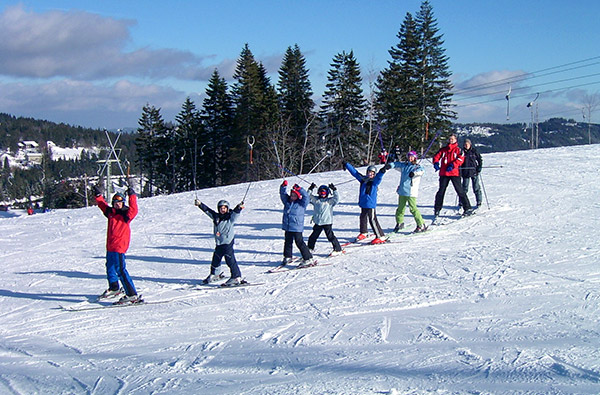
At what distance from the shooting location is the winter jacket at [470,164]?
11.4m

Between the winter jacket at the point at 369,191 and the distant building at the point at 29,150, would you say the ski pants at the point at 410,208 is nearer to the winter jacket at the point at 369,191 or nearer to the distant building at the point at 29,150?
the winter jacket at the point at 369,191

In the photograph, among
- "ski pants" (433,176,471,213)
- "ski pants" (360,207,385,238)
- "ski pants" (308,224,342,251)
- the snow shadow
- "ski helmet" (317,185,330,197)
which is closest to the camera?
the snow shadow

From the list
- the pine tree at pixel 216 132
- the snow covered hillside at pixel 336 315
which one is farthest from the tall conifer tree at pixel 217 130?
the snow covered hillside at pixel 336 315

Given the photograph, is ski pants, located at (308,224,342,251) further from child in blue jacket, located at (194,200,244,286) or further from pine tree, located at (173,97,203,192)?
pine tree, located at (173,97,203,192)

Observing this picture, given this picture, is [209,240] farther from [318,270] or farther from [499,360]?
[499,360]

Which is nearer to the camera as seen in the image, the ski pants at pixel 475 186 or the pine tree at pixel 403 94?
the ski pants at pixel 475 186

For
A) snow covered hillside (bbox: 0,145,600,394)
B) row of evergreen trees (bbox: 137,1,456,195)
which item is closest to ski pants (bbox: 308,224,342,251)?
snow covered hillside (bbox: 0,145,600,394)

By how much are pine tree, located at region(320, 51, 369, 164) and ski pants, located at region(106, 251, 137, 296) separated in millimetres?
34643

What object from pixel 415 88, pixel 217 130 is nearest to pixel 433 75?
pixel 415 88

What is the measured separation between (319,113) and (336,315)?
37388 mm

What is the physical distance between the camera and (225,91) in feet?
146

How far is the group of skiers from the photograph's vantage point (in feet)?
25.4

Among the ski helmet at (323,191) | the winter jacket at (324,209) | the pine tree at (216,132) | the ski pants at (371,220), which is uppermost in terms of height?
the pine tree at (216,132)

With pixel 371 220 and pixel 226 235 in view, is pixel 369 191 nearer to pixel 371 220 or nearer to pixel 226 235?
pixel 371 220
